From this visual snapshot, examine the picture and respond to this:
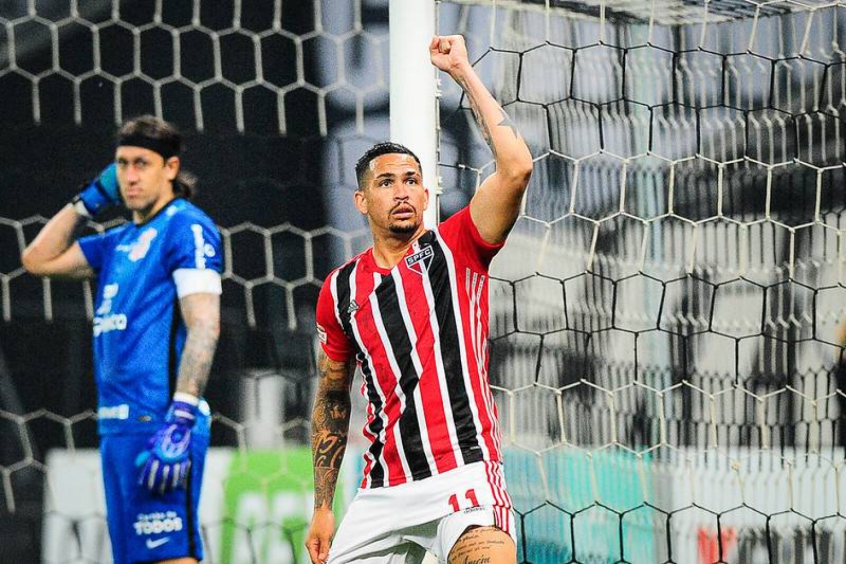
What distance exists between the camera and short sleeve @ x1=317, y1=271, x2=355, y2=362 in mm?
3100

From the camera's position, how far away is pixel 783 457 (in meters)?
3.79

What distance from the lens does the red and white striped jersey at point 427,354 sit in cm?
284

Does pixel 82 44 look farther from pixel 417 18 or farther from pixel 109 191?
pixel 417 18

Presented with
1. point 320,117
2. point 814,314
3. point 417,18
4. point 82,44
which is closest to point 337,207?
point 320,117

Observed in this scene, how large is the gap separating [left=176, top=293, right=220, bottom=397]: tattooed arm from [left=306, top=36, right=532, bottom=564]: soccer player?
0.64 metres

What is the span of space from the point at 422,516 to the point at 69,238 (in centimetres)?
153

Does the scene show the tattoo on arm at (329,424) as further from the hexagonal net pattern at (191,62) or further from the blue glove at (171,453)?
the hexagonal net pattern at (191,62)

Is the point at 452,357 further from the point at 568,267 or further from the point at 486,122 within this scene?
the point at 568,267

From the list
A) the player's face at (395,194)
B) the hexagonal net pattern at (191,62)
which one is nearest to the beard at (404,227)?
the player's face at (395,194)

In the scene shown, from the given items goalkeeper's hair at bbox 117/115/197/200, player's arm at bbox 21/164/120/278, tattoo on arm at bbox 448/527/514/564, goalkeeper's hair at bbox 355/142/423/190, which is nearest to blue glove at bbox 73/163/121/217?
player's arm at bbox 21/164/120/278

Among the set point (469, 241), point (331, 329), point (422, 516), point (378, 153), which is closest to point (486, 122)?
point (469, 241)

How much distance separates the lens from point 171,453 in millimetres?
3537

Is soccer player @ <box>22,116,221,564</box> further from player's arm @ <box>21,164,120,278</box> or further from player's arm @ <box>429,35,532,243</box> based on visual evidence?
player's arm @ <box>429,35,532,243</box>

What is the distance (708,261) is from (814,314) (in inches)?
14.2
